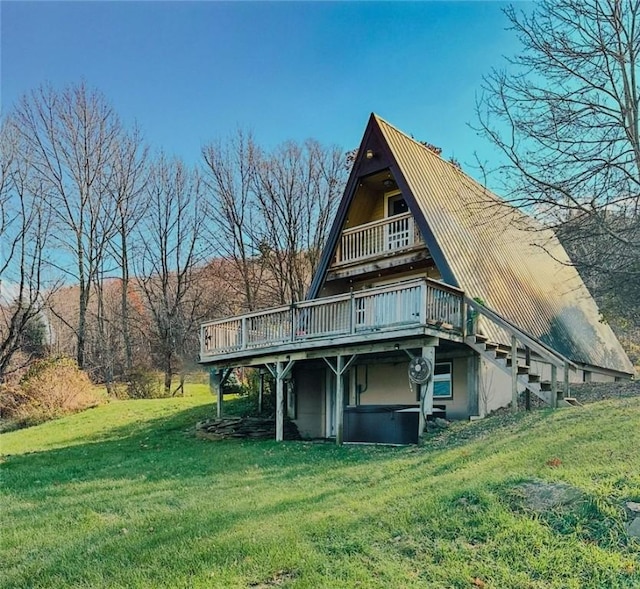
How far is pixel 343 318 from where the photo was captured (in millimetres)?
12703

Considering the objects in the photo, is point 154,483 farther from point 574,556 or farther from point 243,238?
point 243,238

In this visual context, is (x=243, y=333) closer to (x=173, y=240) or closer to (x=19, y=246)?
(x=19, y=246)

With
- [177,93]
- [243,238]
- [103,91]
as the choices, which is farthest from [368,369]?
[103,91]

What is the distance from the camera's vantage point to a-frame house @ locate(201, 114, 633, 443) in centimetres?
1165

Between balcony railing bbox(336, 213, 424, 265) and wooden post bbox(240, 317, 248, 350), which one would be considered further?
balcony railing bbox(336, 213, 424, 265)

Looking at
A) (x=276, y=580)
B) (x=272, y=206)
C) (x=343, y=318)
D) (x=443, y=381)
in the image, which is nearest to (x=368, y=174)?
(x=343, y=318)

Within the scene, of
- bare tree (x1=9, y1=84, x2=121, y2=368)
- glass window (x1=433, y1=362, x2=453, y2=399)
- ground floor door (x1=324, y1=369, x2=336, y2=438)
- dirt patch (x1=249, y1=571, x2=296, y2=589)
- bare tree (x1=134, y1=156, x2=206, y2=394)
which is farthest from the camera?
bare tree (x1=134, y1=156, x2=206, y2=394)

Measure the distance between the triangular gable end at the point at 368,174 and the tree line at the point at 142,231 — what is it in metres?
11.4

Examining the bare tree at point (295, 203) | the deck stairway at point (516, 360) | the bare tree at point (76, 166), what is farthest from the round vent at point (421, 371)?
the bare tree at point (76, 166)

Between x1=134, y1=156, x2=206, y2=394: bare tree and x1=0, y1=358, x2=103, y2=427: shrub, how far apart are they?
8.05 metres

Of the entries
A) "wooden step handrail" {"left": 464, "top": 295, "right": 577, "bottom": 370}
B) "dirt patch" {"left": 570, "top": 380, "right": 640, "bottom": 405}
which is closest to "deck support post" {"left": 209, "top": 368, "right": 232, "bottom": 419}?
"wooden step handrail" {"left": 464, "top": 295, "right": 577, "bottom": 370}

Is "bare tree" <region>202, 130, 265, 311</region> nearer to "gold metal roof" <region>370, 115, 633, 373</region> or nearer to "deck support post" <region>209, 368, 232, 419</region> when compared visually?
"deck support post" <region>209, 368, 232, 419</region>

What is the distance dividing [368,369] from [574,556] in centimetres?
1094

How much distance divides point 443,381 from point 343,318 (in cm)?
300
